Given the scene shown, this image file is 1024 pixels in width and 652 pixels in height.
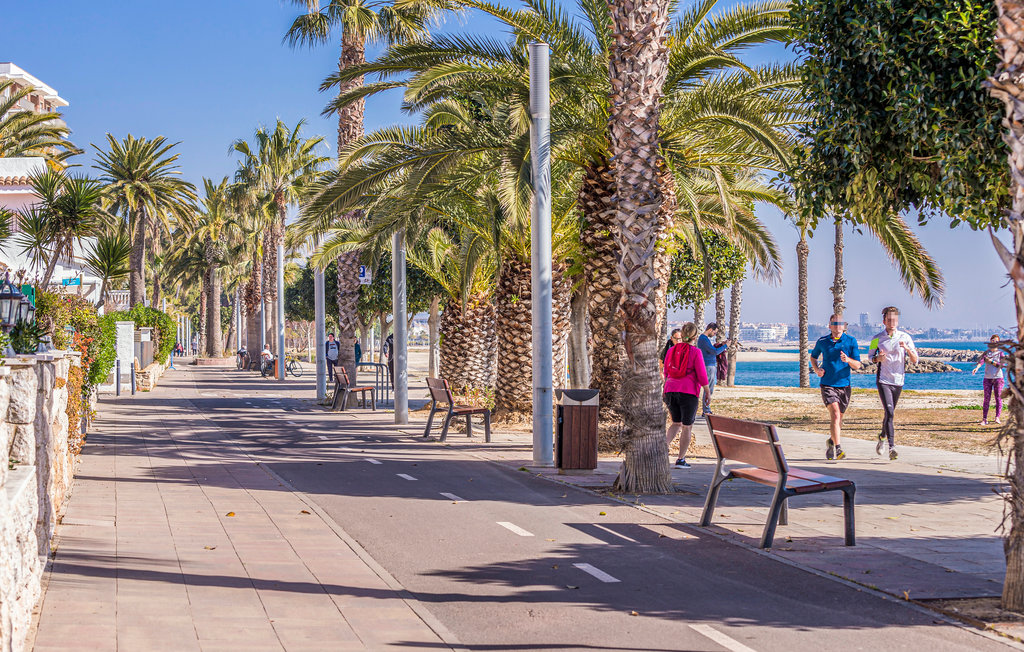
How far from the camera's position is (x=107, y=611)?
5.70 m

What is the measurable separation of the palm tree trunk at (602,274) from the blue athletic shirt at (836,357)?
2.76 m

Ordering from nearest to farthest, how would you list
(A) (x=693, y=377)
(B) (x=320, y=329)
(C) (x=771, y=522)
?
(C) (x=771, y=522), (A) (x=693, y=377), (B) (x=320, y=329)

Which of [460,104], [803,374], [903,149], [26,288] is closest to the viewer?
[903,149]

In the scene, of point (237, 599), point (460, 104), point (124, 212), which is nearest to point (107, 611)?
point (237, 599)

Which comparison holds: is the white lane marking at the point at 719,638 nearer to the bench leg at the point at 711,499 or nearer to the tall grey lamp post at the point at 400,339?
the bench leg at the point at 711,499

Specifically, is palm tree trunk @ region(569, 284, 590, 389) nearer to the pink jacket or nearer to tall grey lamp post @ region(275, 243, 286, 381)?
the pink jacket

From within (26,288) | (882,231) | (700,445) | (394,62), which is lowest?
(700,445)

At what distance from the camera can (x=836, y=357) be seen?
44.1 ft

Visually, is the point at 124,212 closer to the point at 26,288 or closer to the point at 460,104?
the point at 460,104

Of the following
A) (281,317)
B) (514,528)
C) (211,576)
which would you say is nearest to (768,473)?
(514,528)

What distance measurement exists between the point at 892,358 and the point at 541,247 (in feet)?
16.4

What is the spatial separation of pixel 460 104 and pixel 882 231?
9.48 meters

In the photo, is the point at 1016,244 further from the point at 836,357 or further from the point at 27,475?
the point at 836,357

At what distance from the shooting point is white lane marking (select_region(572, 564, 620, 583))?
679cm
